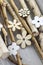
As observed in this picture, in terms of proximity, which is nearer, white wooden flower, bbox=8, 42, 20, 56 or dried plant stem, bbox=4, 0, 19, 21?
white wooden flower, bbox=8, 42, 20, 56

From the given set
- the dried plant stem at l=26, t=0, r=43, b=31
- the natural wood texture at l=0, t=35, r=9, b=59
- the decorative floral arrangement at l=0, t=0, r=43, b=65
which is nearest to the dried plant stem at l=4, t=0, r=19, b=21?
the decorative floral arrangement at l=0, t=0, r=43, b=65

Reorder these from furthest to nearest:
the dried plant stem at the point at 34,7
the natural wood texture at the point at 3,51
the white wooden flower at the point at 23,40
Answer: the dried plant stem at the point at 34,7 < the white wooden flower at the point at 23,40 < the natural wood texture at the point at 3,51

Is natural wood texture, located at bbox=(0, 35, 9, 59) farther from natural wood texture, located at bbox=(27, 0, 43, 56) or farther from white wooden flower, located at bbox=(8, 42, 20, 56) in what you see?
natural wood texture, located at bbox=(27, 0, 43, 56)

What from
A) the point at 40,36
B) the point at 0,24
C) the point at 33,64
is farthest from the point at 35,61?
the point at 0,24

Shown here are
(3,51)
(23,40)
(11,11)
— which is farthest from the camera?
(11,11)

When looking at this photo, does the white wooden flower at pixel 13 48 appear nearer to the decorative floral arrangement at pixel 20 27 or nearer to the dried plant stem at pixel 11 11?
the decorative floral arrangement at pixel 20 27

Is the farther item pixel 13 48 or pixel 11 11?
pixel 11 11

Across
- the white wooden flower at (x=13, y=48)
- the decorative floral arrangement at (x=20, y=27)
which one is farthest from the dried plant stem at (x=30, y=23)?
the white wooden flower at (x=13, y=48)

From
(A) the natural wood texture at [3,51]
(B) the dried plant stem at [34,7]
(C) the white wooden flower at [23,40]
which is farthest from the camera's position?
(B) the dried plant stem at [34,7]

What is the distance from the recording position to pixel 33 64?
3.38 feet

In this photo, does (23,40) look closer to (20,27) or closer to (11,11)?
(20,27)

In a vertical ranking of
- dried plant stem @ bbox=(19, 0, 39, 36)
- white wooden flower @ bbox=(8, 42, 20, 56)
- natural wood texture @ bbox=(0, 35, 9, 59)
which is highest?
dried plant stem @ bbox=(19, 0, 39, 36)

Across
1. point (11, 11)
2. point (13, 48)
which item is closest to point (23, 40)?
point (13, 48)

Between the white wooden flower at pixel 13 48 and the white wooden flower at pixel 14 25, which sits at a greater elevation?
the white wooden flower at pixel 14 25
